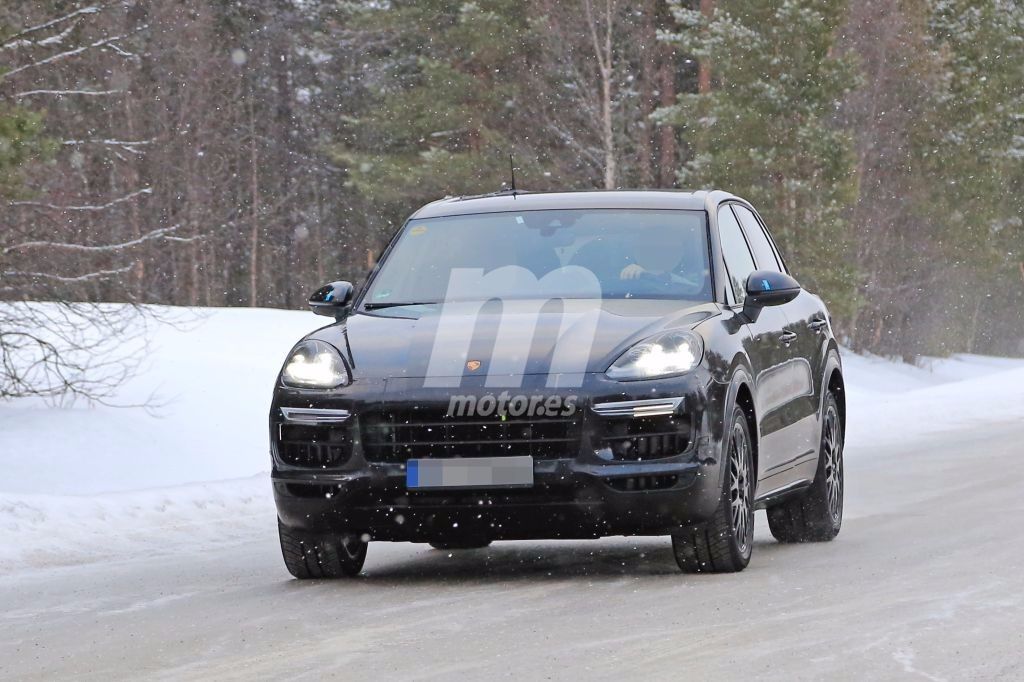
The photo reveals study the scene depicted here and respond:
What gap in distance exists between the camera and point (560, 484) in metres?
7.04

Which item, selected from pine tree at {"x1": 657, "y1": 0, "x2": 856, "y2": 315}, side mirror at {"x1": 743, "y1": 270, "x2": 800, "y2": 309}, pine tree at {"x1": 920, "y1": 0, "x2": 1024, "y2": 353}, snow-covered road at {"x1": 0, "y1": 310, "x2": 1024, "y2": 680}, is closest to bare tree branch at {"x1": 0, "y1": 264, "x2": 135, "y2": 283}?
snow-covered road at {"x1": 0, "y1": 310, "x2": 1024, "y2": 680}

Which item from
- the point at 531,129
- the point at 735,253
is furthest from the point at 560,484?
the point at 531,129

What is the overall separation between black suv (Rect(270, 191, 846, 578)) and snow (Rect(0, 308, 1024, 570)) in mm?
2344

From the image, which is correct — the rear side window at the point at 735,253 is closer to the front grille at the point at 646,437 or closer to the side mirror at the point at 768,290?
the side mirror at the point at 768,290

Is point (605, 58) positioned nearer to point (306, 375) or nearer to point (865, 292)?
point (865, 292)

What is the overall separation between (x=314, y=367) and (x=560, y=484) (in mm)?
1182

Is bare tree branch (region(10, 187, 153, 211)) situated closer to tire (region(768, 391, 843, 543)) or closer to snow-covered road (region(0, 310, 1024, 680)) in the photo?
snow-covered road (region(0, 310, 1024, 680))

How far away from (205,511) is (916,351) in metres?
42.5

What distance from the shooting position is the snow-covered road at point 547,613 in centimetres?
541

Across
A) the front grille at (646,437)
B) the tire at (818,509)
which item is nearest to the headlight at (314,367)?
the front grille at (646,437)

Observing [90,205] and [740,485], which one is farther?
[90,205]

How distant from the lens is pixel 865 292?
4756cm

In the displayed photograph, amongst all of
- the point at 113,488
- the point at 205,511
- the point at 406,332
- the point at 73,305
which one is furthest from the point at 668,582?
the point at 73,305

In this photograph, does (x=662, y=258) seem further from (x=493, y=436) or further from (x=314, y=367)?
(x=314, y=367)
